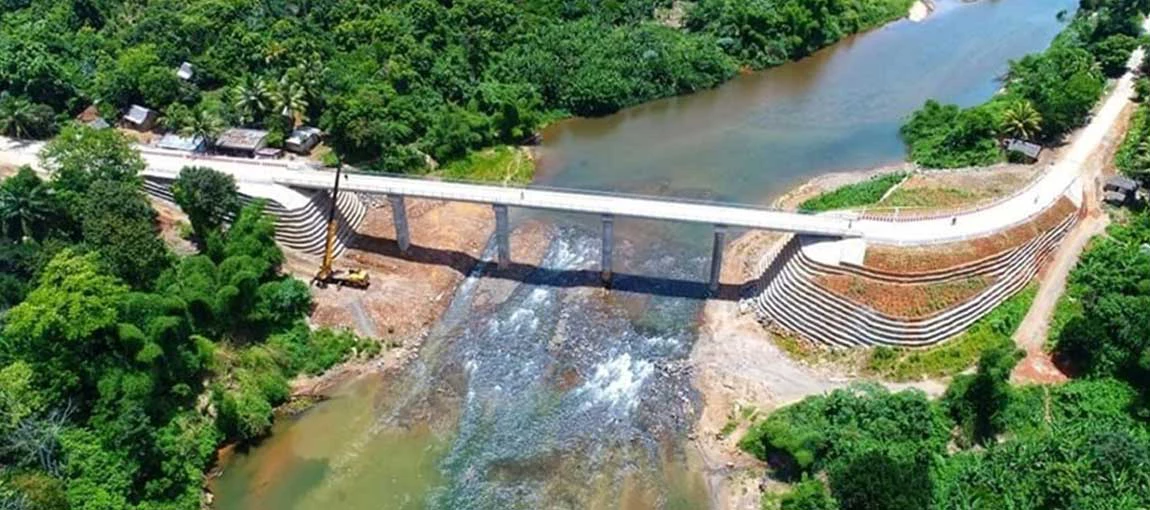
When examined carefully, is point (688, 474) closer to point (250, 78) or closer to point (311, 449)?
point (311, 449)

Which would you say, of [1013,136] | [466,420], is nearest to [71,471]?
[466,420]

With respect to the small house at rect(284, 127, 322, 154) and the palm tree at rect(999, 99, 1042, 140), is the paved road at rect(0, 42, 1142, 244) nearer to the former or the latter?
the small house at rect(284, 127, 322, 154)

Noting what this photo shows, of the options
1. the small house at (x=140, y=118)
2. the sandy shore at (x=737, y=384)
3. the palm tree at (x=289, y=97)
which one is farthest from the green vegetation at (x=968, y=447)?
the small house at (x=140, y=118)

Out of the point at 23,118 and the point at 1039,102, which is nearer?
the point at 23,118

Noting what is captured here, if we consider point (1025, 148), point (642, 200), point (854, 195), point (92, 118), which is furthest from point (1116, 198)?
point (92, 118)

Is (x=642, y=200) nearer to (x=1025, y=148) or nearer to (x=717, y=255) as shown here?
(x=717, y=255)

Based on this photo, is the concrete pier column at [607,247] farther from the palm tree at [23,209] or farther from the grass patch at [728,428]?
the palm tree at [23,209]

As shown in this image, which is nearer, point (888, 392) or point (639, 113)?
point (888, 392)
